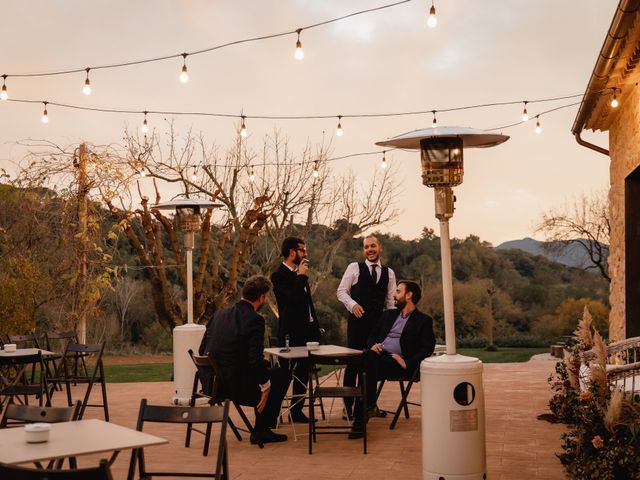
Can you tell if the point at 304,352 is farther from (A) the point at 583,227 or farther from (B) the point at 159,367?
(A) the point at 583,227

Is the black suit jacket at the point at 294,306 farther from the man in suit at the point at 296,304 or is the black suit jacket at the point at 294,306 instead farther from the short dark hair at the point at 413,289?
the short dark hair at the point at 413,289

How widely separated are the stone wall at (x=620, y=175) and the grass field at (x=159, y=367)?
6752mm

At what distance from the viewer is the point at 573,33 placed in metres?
12.6

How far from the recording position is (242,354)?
6.41 m

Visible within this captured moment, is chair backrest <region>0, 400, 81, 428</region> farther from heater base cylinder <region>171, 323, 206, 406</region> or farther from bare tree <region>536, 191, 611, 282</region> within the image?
bare tree <region>536, 191, 611, 282</region>

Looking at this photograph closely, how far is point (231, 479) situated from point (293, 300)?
2.16 metres

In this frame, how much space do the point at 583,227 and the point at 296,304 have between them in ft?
56.5

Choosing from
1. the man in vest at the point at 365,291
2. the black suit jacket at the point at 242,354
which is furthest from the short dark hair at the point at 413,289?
the black suit jacket at the point at 242,354

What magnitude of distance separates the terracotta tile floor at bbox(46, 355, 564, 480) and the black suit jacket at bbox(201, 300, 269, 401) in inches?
19.0

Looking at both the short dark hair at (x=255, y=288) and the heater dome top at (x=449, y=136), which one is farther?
the short dark hair at (x=255, y=288)

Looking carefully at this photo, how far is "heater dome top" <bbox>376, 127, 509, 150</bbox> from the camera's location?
506cm

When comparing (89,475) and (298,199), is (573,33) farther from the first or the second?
(89,475)

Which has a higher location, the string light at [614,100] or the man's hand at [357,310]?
the string light at [614,100]

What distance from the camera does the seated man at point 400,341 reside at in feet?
23.7
